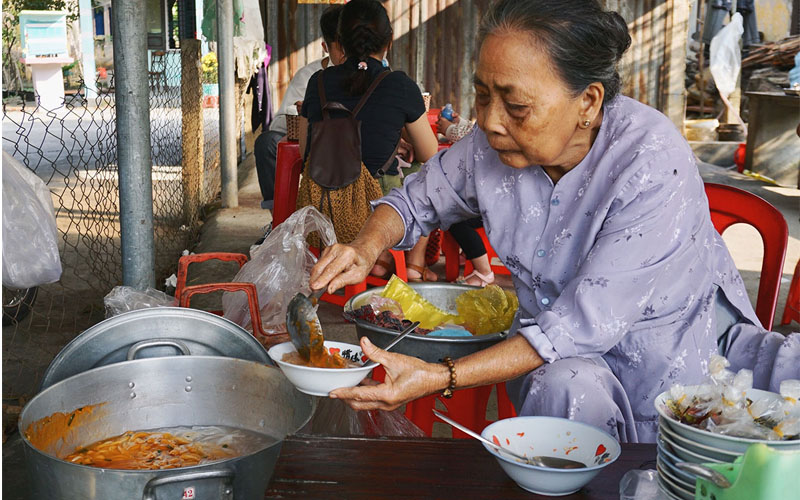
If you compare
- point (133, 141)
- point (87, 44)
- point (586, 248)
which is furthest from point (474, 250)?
point (87, 44)

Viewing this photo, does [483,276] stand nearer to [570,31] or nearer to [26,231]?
[26,231]

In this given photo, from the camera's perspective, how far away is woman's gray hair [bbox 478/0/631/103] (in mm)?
1711

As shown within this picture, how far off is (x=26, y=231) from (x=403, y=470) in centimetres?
175

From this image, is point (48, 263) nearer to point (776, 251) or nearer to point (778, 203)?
point (776, 251)

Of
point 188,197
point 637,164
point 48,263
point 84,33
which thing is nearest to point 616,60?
point 637,164

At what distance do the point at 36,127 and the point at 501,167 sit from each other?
13.7 metres

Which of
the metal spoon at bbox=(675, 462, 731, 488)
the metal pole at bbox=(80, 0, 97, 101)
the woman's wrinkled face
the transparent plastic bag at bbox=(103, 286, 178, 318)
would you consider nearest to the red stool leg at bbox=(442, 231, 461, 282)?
the transparent plastic bag at bbox=(103, 286, 178, 318)

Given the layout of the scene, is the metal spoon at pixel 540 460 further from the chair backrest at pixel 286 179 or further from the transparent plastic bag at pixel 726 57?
the transparent plastic bag at pixel 726 57

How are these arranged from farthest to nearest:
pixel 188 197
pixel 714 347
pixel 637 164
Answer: pixel 188 197, pixel 714 347, pixel 637 164

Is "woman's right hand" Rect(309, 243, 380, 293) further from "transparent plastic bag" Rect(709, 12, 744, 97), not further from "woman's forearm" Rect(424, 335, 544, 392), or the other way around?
"transparent plastic bag" Rect(709, 12, 744, 97)

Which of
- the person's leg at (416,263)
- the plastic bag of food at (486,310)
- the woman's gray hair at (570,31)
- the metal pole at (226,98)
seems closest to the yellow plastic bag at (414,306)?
the plastic bag of food at (486,310)

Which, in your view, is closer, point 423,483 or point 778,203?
point 423,483

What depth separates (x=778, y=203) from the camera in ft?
26.0

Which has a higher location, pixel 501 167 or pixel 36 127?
pixel 501 167
